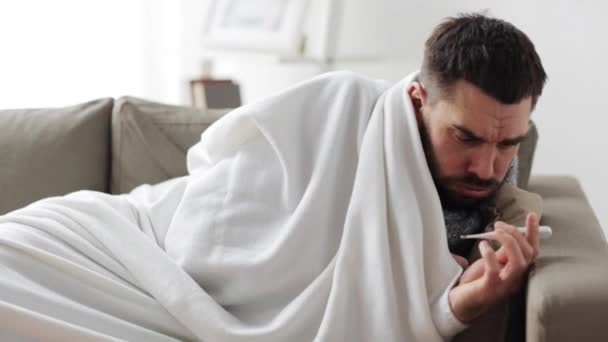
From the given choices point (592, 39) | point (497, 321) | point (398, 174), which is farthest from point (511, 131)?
point (592, 39)

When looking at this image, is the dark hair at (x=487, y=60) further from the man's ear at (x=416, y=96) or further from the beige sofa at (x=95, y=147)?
the beige sofa at (x=95, y=147)

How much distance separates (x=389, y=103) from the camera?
152cm

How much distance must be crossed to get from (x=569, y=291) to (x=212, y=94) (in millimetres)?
1966

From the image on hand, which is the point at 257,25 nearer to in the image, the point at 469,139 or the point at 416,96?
the point at 416,96

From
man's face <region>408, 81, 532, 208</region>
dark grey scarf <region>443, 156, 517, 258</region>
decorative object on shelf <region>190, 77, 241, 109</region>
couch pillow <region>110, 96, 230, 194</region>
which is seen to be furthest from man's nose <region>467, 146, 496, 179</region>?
decorative object on shelf <region>190, 77, 241, 109</region>

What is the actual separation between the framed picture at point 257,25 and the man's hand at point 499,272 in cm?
215

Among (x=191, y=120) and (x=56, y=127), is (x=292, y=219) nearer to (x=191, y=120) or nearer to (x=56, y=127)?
(x=191, y=120)

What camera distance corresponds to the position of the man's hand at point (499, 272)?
1222 millimetres

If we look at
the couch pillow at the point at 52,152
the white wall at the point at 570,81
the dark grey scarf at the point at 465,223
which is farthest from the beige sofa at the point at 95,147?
the white wall at the point at 570,81

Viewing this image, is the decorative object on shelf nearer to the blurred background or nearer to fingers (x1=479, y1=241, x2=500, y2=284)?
the blurred background

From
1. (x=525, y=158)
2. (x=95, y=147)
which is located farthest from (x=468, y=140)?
(x=95, y=147)

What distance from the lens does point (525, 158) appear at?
187cm

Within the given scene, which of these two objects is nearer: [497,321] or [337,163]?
[497,321]

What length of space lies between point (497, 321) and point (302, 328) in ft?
1.07
